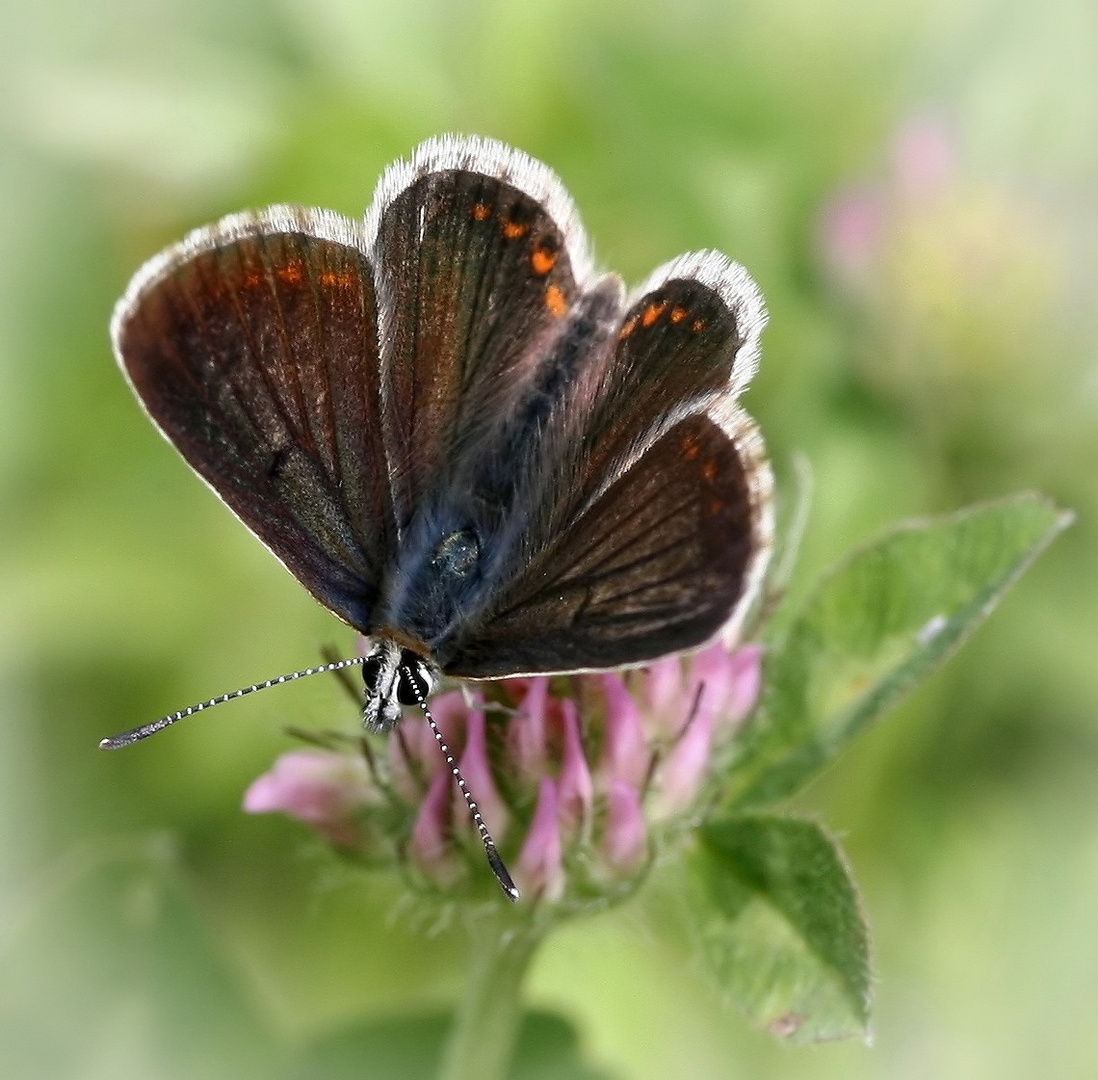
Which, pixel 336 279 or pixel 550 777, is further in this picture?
pixel 336 279

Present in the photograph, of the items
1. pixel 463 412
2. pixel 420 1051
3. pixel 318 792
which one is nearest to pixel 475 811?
pixel 318 792

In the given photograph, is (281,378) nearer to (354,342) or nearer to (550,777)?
(354,342)

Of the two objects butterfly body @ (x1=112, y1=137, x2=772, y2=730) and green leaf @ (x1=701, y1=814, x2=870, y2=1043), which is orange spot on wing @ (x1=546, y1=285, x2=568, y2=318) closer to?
butterfly body @ (x1=112, y1=137, x2=772, y2=730)

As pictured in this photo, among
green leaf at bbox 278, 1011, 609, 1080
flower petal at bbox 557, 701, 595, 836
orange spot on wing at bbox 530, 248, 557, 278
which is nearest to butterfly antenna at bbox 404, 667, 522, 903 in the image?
flower petal at bbox 557, 701, 595, 836

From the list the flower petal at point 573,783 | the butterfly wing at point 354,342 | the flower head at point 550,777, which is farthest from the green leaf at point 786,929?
the butterfly wing at point 354,342

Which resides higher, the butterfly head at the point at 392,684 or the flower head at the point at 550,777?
the butterfly head at the point at 392,684

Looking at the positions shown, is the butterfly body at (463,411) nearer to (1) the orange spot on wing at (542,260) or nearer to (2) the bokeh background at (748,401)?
(1) the orange spot on wing at (542,260)
